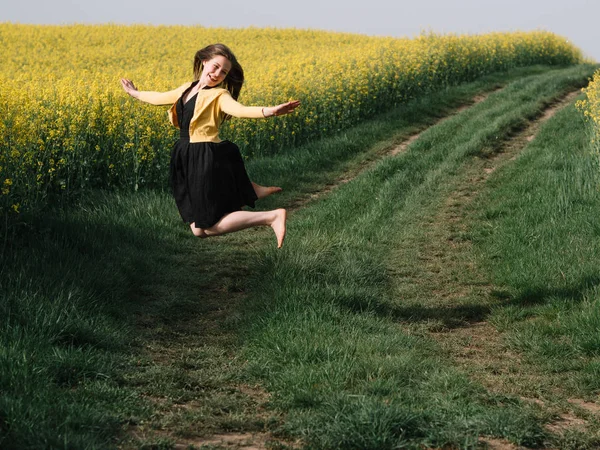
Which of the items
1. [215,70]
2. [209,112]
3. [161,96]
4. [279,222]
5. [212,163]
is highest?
[215,70]

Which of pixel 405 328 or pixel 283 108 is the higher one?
pixel 283 108

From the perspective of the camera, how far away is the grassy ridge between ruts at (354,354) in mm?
3977

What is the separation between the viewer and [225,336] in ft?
18.9

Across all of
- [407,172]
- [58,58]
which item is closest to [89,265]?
[407,172]

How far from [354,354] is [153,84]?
850cm

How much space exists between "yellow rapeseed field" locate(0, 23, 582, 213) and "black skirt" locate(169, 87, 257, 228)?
2.38 metres

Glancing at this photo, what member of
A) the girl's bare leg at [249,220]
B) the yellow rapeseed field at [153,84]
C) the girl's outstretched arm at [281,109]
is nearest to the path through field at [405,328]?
the girl's bare leg at [249,220]

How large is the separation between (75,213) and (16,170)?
40.3 inches

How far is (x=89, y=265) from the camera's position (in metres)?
6.71

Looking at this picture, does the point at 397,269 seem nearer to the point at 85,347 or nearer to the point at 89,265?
the point at 89,265

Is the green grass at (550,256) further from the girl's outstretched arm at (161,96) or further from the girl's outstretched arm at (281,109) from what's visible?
the girl's outstretched arm at (161,96)

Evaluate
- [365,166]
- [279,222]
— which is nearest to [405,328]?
[279,222]

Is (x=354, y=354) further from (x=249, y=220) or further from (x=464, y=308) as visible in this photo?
(x=464, y=308)

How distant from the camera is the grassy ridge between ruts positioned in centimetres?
398
